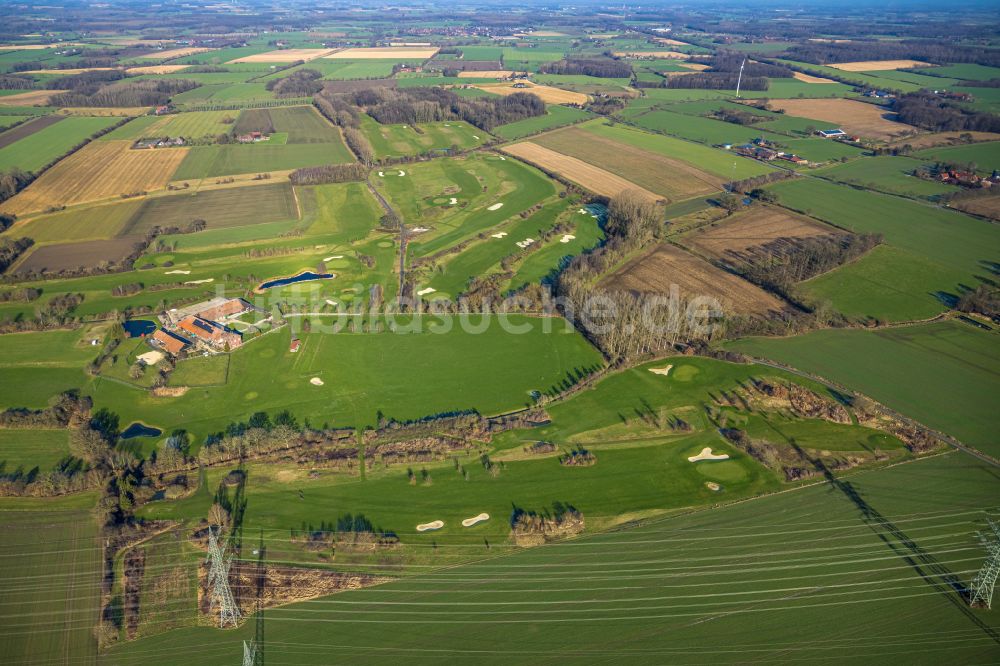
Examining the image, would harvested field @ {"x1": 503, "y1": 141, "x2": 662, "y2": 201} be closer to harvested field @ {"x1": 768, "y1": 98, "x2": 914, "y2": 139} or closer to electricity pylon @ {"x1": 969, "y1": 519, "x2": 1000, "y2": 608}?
harvested field @ {"x1": 768, "y1": 98, "x2": 914, "y2": 139}

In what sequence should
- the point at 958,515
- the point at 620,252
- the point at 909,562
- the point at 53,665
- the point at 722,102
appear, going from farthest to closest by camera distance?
1. the point at 722,102
2. the point at 620,252
3. the point at 958,515
4. the point at 909,562
5. the point at 53,665

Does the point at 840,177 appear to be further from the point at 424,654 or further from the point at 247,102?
the point at 247,102

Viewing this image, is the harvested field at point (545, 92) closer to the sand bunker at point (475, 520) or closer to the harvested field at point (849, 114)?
the harvested field at point (849, 114)

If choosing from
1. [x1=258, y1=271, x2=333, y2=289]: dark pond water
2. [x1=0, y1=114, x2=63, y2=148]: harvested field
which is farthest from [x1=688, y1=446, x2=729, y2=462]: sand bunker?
[x1=0, y1=114, x2=63, y2=148]: harvested field

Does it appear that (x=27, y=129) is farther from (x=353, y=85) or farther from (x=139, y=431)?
(x=139, y=431)

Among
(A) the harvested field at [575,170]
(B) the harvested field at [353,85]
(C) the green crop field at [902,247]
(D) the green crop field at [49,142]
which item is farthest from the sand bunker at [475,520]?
(B) the harvested field at [353,85]

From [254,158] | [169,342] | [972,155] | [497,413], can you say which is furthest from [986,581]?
[254,158]

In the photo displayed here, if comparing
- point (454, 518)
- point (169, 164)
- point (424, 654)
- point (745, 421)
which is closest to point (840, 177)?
point (745, 421)
